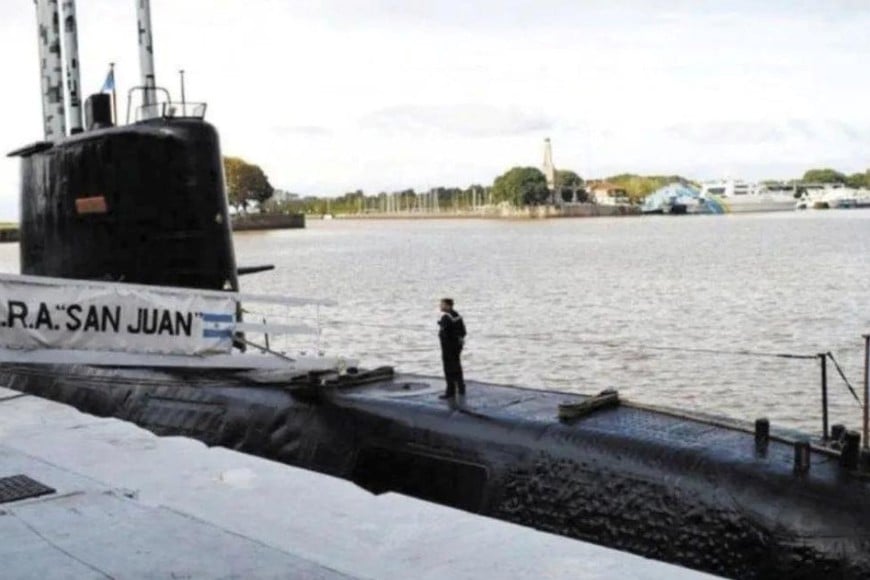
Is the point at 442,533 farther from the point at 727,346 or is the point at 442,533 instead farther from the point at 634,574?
the point at 727,346

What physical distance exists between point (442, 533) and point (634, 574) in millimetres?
1056

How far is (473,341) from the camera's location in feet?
82.9

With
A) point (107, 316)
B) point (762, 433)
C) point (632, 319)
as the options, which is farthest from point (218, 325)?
point (632, 319)

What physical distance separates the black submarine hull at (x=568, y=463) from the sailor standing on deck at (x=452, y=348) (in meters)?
0.18

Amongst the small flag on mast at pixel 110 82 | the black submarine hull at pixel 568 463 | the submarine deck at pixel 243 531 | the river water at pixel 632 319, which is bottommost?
the river water at pixel 632 319

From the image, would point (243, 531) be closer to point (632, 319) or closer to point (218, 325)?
point (218, 325)

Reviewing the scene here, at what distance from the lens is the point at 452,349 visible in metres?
9.38

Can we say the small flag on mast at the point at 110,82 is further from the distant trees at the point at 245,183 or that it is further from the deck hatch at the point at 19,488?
the distant trees at the point at 245,183

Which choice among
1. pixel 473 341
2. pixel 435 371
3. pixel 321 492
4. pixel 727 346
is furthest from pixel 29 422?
pixel 727 346

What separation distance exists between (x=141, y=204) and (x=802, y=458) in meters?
7.76

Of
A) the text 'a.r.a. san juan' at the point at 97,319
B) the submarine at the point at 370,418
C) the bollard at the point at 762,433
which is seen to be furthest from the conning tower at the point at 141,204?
the bollard at the point at 762,433

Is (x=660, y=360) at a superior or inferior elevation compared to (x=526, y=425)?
inferior

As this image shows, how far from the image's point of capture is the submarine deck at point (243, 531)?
4.43 meters

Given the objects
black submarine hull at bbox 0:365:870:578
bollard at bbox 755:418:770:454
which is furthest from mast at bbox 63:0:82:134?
bollard at bbox 755:418:770:454
